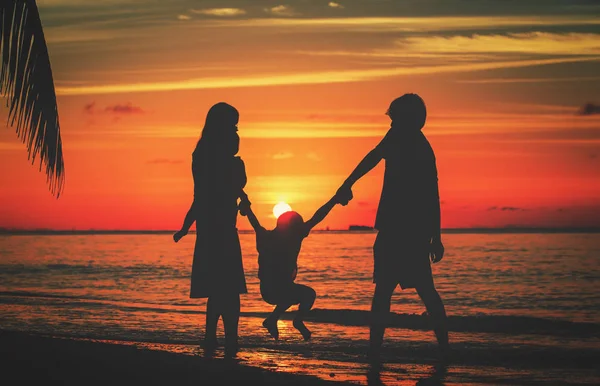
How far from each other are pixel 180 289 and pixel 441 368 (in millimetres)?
18035

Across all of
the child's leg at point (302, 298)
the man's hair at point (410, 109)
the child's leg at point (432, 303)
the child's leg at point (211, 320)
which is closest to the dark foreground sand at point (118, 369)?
the child's leg at point (211, 320)

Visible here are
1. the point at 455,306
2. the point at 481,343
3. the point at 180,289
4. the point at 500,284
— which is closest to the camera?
the point at 481,343

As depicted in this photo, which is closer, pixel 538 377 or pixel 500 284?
pixel 538 377

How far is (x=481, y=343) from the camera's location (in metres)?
11.7

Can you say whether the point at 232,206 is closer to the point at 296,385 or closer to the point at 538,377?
the point at 296,385

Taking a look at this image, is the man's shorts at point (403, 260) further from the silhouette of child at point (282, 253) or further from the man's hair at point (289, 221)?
the man's hair at point (289, 221)

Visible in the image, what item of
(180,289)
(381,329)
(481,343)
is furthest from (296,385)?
(180,289)

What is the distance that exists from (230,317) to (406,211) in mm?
2040

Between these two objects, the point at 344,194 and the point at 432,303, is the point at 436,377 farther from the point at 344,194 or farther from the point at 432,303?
the point at 344,194

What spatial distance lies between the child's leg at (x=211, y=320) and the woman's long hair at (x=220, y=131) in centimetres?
146

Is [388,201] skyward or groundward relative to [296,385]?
skyward

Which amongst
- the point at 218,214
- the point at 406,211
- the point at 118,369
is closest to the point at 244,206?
the point at 218,214

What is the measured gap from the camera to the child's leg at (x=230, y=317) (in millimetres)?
8180

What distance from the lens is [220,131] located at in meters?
8.00
